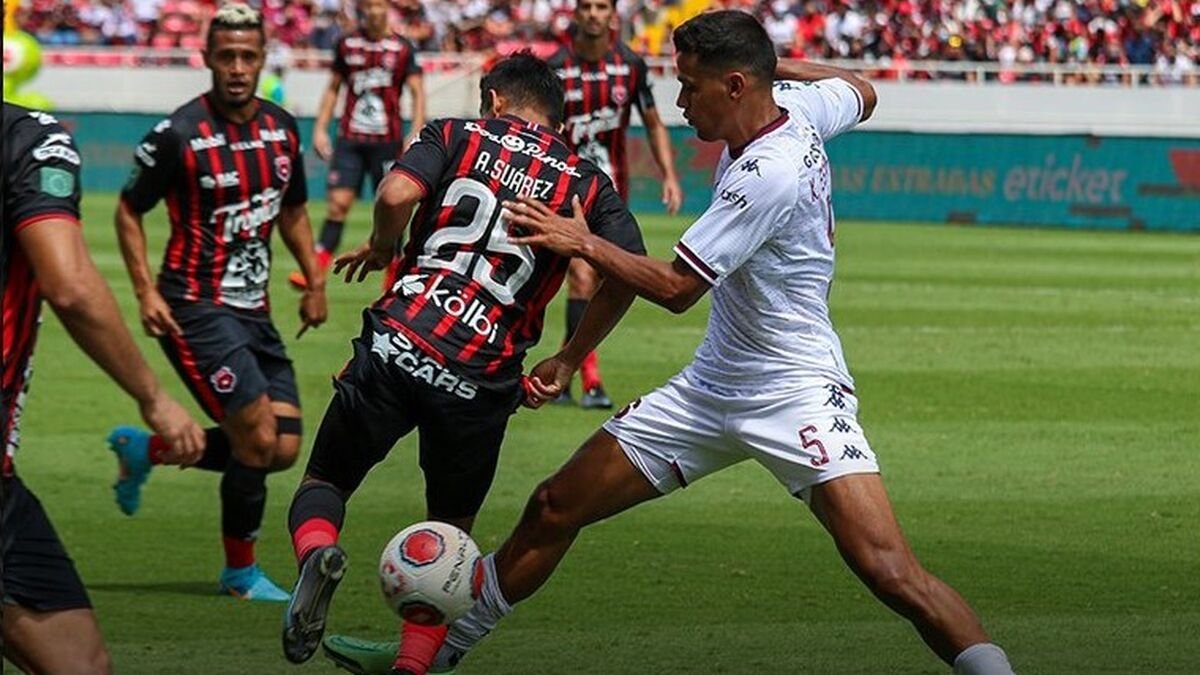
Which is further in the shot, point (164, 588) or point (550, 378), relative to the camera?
point (164, 588)

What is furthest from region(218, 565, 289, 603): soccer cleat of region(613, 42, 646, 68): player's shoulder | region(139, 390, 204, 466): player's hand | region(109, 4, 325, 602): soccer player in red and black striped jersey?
region(613, 42, 646, 68): player's shoulder

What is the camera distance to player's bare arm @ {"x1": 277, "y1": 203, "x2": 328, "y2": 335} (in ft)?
31.1

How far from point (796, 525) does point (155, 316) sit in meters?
3.40

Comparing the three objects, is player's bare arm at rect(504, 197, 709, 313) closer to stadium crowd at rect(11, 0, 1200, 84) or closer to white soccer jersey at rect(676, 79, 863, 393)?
white soccer jersey at rect(676, 79, 863, 393)

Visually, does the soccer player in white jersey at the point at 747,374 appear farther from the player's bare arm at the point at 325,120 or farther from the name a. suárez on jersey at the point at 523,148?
the player's bare arm at the point at 325,120

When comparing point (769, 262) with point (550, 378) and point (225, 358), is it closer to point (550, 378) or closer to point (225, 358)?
point (550, 378)

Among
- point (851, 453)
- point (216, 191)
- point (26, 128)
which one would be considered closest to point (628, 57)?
point (216, 191)

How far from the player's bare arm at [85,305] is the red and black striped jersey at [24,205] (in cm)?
4

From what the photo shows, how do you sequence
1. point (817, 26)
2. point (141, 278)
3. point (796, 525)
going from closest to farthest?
point (141, 278), point (796, 525), point (817, 26)

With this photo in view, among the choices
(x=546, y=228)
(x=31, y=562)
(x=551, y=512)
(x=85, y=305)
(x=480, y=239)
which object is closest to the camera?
(x=85, y=305)

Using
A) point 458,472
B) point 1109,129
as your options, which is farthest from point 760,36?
point 1109,129

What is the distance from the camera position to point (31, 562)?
5.27 meters

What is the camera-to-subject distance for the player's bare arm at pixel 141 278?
27.0 feet

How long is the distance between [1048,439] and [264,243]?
5.17 meters
